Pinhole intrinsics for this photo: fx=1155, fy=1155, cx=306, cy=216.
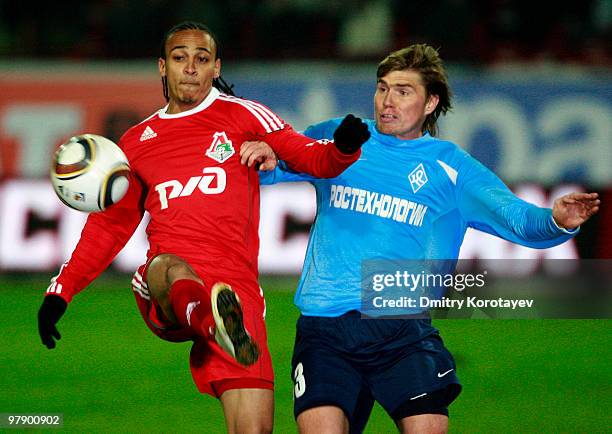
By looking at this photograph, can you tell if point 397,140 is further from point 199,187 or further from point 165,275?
point 165,275

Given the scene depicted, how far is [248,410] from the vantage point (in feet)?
16.5

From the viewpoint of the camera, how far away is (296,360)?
16.7ft

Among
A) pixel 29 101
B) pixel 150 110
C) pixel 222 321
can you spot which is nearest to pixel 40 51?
pixel 29 101

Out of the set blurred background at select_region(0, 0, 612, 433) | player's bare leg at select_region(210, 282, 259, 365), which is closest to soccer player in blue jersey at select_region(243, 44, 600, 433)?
player's bare leg at select_region(210, 282, 259, 365)

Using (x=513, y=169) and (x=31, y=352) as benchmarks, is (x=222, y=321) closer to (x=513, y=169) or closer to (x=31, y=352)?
(x=31, y=352)

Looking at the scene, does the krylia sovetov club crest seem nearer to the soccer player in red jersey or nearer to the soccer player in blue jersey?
the soccer player in red jersey

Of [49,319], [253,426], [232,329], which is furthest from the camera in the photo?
[49,319]

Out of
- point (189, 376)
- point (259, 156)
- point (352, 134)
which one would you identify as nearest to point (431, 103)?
point (352, 134)

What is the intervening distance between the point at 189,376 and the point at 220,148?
10.5ft

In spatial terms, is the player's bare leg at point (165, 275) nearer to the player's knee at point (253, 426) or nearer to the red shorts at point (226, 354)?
the red shorts at point (226, 354)

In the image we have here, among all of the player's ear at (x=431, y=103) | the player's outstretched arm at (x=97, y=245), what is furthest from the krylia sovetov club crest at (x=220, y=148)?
the player's ear at (x=431, y=103)

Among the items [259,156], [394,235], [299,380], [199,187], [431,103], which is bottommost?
[299,380]

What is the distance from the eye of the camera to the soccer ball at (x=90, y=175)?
5207 mm

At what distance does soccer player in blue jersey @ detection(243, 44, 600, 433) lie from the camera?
489 centimetres
